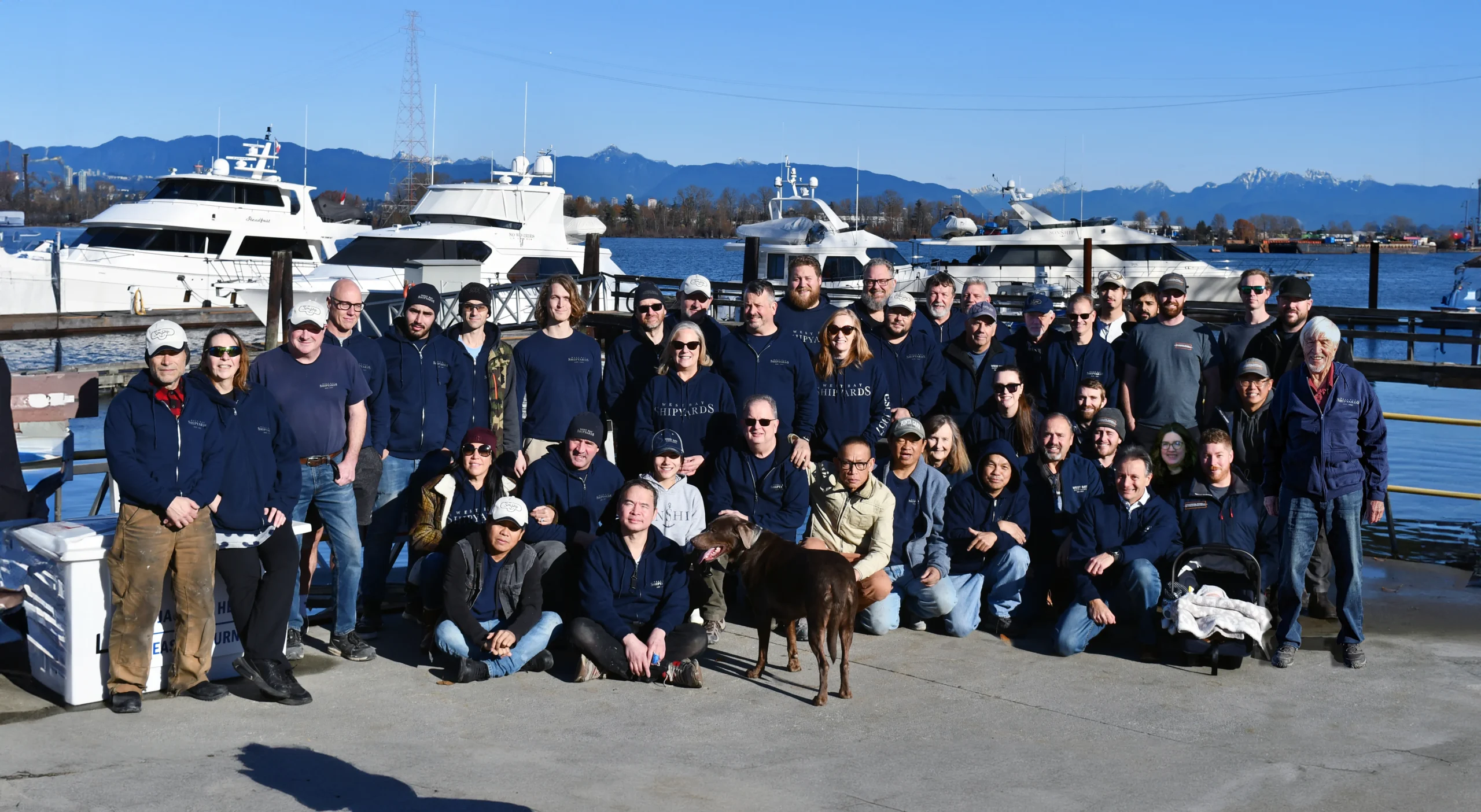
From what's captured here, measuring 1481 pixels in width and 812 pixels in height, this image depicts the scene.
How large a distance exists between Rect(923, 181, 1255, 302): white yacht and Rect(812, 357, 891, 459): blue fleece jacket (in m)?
26.6

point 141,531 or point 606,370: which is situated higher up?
point 606,370

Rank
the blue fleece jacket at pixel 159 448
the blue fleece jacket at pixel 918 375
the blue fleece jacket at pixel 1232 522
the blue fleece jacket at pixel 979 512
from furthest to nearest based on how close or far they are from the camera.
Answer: the blue fleece jacket at pixel 918 375, the blue fleece jacket at pixel 979 512, the blue fleece jacket at pixel 1232 522, the blue fleece jacket at pixel 159 448

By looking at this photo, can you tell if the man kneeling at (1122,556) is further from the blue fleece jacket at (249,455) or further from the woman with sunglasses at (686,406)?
the blue fleece jacket at (249,455)

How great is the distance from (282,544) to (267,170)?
29.1 meters

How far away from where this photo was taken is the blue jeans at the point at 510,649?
6145 mm

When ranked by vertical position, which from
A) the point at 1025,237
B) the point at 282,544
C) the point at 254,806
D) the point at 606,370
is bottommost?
the point at 254,806

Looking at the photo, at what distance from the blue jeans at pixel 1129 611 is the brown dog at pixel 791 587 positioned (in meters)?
1.27

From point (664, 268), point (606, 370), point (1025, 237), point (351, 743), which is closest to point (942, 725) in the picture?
point (351, 743)

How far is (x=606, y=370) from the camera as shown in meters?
7.57

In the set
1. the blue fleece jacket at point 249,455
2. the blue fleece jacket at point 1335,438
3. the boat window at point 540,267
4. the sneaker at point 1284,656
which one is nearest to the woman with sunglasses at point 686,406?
the blue fleece jacket at point 249,455

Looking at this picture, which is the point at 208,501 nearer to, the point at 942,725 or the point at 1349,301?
the point at 942,725

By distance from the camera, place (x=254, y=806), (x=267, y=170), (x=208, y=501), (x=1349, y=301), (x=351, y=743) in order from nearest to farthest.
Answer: (x=254, y=806)
(x=351, y=743)
(x=208, y=501)
(x=267, y=170)
(x=1349, y=301)

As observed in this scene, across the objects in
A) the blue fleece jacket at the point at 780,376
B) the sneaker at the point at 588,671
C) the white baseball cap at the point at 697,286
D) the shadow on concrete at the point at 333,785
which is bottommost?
the shadow on concrete at the point at 333,785

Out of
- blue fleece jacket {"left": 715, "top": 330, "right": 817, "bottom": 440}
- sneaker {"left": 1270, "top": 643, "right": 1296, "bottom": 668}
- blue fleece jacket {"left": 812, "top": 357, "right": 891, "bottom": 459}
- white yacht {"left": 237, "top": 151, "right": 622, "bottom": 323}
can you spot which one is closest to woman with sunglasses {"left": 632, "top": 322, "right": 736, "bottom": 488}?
blue fleece jacket {"left": 715, "top": 330, "right": 817, "bottom": 440}
